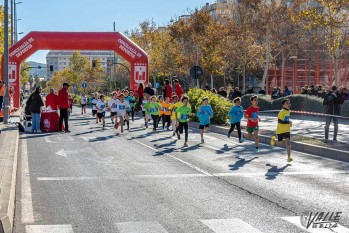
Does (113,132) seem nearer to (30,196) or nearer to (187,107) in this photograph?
(187,107)

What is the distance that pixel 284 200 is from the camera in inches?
378

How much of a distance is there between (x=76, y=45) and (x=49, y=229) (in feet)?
109

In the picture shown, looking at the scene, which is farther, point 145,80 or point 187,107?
point 145,80

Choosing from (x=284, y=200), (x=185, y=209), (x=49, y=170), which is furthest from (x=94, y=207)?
(x=49, y=170)

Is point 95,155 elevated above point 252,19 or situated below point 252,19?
below

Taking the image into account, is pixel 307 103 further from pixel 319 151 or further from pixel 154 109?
pixel 319 151

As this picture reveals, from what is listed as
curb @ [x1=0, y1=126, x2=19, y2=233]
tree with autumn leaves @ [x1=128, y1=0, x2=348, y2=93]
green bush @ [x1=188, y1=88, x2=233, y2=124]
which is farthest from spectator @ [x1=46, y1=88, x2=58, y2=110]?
tree with autumn leaves @ [x1=128, y1=0, x2=348, y2=93]

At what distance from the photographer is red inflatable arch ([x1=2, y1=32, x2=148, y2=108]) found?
3941cm

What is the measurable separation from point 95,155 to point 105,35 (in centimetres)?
2485

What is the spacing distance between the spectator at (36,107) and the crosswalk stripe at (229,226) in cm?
1637

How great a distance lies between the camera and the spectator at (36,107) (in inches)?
923

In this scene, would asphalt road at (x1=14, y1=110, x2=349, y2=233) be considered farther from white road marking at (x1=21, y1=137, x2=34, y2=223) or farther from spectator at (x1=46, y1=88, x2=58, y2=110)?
spectator at (x1=46, y1=88, x2=58, y2=110)

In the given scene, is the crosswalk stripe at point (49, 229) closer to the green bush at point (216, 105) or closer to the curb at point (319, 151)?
the curb at point (319, 151)

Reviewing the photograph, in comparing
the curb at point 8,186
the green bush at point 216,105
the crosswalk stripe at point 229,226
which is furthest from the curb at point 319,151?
the crosswalk stripe at point 229,226
